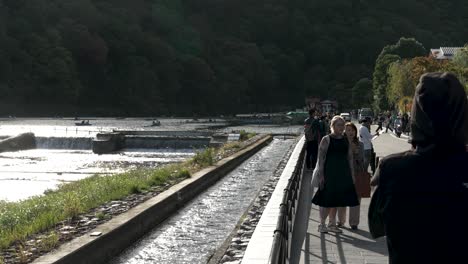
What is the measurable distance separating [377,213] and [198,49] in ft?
391

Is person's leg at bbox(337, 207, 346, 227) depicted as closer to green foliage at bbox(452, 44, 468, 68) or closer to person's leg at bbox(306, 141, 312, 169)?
person's leg at bbox(306, 141, 312, 169)

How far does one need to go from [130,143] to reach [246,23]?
10521 centimetres

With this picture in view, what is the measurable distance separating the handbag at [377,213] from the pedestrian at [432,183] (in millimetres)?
25

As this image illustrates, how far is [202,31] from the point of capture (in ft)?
431

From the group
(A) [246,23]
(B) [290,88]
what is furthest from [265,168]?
(A) [246,23]

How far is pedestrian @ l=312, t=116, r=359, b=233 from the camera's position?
7.96 meters

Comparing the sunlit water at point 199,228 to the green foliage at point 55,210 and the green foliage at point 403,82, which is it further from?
the green foliage at point 403,82

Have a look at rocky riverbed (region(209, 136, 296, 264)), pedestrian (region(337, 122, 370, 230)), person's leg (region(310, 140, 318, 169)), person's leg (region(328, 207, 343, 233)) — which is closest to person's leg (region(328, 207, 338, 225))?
person's leg (region(328, 207, 343, 233))

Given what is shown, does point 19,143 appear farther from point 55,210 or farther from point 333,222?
point 333,222

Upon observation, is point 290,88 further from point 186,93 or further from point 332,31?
point 186,93

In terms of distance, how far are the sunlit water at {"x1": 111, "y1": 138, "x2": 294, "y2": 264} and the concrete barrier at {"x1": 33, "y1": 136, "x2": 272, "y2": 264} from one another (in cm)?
17

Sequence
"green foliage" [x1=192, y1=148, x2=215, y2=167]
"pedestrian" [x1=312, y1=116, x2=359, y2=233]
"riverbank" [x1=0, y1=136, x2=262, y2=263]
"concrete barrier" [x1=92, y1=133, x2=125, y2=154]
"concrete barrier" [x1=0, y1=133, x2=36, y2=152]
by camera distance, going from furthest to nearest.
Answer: "concrete barrier" [x1=0, y1=133, x2=36, y2=152] → "concrete barrier" [x1=92, y1=133, x2=125, y2=154] → "green foliage" [x1=192, y1=148, x2=215, y2=167] → "pedestrian" [x1=312, y1=116, x2=359, y2=233] → "riverbank" [x1=0, y1=136, x2=262, y2=263]

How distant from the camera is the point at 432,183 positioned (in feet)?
7.35

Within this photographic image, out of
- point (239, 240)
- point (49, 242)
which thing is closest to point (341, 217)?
point (239, 240)
